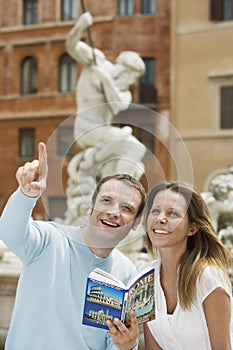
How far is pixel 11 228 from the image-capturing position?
1.98m

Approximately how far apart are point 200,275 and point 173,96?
15399 millimetres

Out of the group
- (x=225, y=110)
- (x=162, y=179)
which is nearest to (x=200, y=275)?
(x=162, y=179)

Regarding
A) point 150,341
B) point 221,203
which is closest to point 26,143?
point 221,203

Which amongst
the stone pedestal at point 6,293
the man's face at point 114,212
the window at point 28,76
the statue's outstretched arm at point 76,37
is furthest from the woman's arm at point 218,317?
the window at point 28,76

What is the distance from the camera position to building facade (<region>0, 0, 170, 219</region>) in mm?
18391

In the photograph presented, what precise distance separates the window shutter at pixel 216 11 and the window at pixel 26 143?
18.4ft

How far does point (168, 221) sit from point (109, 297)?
0.37 m

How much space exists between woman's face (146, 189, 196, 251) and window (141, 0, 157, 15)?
1692 cm

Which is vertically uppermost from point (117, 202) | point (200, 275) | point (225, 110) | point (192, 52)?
point (192, 52)

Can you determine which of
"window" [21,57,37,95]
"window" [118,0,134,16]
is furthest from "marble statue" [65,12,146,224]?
"window" [21,57,37,95]

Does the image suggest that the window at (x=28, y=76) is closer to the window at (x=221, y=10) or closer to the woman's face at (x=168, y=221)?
the window at (x=221, y=10)

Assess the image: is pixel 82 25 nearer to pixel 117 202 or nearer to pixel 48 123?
pixel 117 202

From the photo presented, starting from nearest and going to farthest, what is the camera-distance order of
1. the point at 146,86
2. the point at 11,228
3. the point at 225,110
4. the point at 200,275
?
the point at 11,228
the point at 200,275
the point at 225,110
the point at 146,86

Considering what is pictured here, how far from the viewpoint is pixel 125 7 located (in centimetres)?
1903
